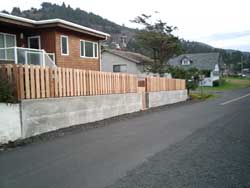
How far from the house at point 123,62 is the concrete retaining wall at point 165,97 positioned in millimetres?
12267

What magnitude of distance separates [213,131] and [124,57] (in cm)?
3071

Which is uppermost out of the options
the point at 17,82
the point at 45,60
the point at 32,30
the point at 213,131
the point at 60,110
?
the point at 32,30

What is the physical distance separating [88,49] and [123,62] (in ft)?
58.6

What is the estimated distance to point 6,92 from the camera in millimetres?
9148

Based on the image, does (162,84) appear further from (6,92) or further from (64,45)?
(6,92)

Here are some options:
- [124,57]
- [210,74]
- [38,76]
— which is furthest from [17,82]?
[210,74]

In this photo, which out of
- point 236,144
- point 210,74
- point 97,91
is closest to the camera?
point 236,144

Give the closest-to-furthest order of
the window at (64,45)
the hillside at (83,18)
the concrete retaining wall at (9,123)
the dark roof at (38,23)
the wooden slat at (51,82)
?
the concrete retaining wall at (9,123)
the wooden slat at (51,82)
the dark roof at (38,23)
the window at (64,45)
the hillside at (83,18)

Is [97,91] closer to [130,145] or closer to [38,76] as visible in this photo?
[38,76]

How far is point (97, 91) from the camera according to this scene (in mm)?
14062

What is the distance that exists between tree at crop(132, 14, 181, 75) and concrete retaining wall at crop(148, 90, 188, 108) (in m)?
8.21

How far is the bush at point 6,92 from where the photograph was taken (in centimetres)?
906

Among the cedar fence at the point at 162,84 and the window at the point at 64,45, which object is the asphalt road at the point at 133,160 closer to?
the cedar fence at the point at 162,84

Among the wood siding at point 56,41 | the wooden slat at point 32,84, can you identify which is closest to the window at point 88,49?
the wood siding at point 56,41
